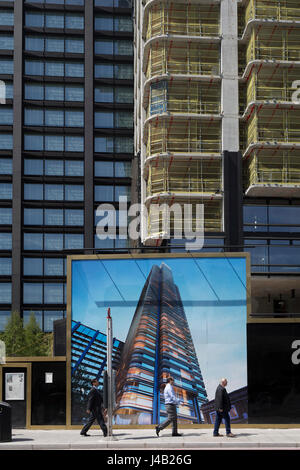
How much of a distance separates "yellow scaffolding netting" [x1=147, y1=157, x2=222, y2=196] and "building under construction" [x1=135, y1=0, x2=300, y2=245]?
0.18ft

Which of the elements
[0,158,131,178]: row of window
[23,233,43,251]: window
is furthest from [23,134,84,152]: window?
[23,233,43,251]: window

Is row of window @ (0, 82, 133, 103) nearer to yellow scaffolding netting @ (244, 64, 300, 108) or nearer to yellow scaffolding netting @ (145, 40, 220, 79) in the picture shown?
yellow scaffolding netting @ (145, 40, 220, 79)

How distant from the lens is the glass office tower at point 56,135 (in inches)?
3019

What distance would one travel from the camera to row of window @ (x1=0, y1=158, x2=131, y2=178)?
7794 cm

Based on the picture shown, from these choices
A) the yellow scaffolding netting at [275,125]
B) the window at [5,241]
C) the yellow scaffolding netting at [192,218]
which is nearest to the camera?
the yellow scaffolding netting at [275,125]

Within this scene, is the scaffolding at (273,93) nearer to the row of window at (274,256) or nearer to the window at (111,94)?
the row of window at (274,256)

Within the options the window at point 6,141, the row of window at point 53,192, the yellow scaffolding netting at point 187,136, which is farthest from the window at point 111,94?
the yellow scaffolding netting at point 187,136

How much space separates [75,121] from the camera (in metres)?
78.8

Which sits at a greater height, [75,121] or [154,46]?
[75,121]

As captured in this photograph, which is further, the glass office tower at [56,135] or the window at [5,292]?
the glass office tower at [56,135]

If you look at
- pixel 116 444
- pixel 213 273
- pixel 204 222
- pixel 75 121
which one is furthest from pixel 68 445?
pixel 75 121

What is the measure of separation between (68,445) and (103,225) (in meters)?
60.8

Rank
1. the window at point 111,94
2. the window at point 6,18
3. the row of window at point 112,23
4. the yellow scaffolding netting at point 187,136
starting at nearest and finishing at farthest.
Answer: the yellow scaffolding netting at point 187,136, the window at point 111,94, the window at point 6,18, the row of window at point 112,23

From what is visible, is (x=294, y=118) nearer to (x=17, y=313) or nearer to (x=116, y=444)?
(x=116, y=444)
